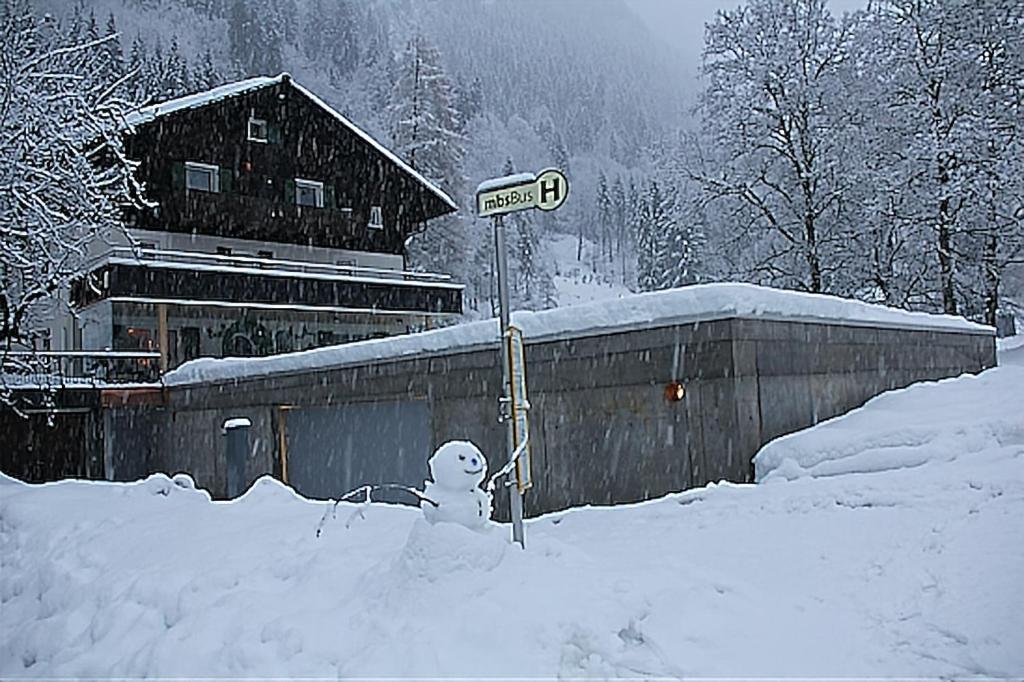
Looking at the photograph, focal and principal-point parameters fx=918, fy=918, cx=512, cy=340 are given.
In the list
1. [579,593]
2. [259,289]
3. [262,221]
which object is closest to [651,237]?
[262,221]

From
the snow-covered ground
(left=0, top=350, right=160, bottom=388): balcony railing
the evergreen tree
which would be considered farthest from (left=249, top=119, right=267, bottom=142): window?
the snow-covered ground

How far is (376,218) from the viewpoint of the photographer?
33188 mm

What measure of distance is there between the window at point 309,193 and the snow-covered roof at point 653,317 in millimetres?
18421

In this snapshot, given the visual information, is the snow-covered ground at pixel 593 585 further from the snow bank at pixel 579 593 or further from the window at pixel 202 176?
the window at pixel 202 176

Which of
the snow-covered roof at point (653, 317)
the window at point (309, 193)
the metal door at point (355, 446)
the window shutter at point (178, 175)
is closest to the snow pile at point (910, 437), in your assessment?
the snow-covered roof at point (653, 317)

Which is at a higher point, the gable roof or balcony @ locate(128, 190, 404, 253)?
the gable roof

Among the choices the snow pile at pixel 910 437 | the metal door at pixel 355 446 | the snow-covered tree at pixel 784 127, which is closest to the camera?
the snow pile at pixel 910 437

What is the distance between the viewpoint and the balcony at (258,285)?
23172 mm

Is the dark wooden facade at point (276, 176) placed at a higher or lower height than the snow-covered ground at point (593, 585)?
higher

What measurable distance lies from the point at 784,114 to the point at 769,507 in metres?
18.9

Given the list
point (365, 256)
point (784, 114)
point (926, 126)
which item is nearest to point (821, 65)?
point (784, 114)

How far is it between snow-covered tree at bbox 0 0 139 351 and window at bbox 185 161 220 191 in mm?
14851

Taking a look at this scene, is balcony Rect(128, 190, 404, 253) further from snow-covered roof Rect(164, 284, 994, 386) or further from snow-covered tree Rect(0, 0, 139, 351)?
snow-covered roof Rect(164, 284, 994, 386)

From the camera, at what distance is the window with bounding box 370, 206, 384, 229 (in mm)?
33094
